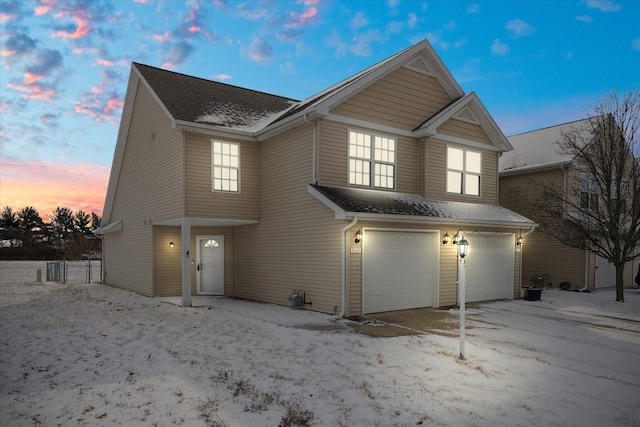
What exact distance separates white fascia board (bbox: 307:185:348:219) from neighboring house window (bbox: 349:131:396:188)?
5.27 ft

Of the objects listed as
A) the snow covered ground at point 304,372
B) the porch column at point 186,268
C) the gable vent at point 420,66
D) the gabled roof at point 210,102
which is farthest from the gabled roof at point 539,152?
the porch column at point 186,268

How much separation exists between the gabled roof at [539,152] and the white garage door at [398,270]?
9.74 meters

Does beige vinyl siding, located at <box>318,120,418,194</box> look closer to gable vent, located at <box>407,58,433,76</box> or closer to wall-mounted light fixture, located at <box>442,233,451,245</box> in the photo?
gable vent, located at <box>407,58,433,76</box>

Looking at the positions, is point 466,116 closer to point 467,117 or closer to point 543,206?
point 467,117

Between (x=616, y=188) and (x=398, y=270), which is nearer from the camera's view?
(x=398, y=270)

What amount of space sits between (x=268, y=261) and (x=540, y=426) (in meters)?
10.5

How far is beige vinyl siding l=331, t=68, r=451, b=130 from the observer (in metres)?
13.0

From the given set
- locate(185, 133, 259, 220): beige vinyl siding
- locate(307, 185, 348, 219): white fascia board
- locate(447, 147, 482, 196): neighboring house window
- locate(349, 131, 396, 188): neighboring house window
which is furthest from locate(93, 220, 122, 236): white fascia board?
locate(447, 147, 482, 196): neighboring house window

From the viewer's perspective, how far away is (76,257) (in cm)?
5241

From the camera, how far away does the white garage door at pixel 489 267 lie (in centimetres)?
1444

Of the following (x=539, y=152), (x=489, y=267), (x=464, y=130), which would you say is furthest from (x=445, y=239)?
(x=539, y=152)

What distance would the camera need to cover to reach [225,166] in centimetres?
1411

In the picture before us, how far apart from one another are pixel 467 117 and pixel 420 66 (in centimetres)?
Answer: 257

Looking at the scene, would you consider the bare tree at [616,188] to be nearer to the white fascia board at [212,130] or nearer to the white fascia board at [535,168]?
the white fascia board at [535,168]
